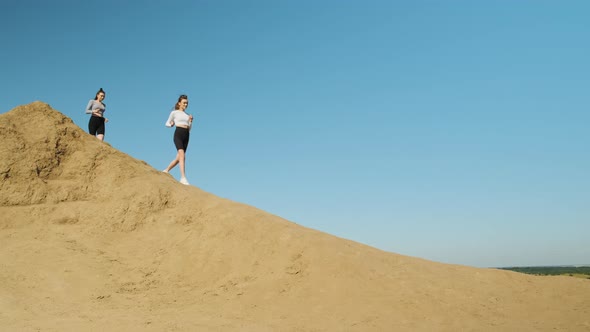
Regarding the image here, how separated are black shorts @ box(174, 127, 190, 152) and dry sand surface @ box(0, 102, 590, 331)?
1.25 metres

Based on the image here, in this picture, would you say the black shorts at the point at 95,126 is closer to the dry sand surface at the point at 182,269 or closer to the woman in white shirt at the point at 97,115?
the woman in white shirt at the point at 97,115

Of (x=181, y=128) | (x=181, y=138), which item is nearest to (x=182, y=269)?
(x=181, y=138)

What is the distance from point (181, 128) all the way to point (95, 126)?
2.08 meters

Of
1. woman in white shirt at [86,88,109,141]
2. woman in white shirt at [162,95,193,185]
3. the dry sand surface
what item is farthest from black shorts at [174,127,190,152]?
woman in white shirt at [86,88,109,141]

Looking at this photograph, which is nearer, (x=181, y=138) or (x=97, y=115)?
(x=181, y=138)

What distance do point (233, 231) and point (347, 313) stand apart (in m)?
2.46

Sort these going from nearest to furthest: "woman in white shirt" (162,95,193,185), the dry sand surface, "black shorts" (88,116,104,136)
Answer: the dry sand surface → "woman in white shirt" (162,95,193,185) → "black shorts" (88,116,104,136)

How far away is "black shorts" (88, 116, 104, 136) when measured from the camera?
10484 millimetres

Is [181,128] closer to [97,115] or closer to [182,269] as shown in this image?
[97,115]

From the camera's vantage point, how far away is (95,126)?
10.5m

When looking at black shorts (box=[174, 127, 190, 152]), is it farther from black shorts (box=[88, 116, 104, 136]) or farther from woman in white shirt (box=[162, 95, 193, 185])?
black shorts (box=[88, 116, 104, 136])

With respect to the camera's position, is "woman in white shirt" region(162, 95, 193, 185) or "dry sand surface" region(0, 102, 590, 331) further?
"woman in white shirt" region(162, 95, 193, 185)

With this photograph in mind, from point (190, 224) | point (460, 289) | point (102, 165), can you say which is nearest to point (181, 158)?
point (102, 165)

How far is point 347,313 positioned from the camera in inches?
255
